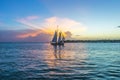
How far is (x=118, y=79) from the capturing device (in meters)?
26.9

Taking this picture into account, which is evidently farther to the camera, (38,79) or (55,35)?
(55,35)

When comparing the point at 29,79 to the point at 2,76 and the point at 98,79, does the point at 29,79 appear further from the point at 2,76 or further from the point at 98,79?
the point at 98,79

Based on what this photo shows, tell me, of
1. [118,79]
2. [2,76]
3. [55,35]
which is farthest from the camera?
[55,35]

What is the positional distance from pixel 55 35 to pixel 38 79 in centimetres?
17122

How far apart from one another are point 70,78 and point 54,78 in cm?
211

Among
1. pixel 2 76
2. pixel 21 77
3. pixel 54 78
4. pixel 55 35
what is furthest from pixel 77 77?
pixel 55 35

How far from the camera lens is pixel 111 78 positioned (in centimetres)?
2773

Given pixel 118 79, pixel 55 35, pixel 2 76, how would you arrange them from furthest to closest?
pixel 55 35 < pixel 2 76 < pixel 118 79

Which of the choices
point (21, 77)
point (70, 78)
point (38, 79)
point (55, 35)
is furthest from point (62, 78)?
point (55, 35)

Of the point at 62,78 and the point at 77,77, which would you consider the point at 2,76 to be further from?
the point at 77,77

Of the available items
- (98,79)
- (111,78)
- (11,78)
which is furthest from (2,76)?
(111,78)

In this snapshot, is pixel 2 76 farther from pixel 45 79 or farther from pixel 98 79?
pixel 98 79

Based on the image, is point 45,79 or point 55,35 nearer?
point 45,79

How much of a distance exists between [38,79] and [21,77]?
105 inches
